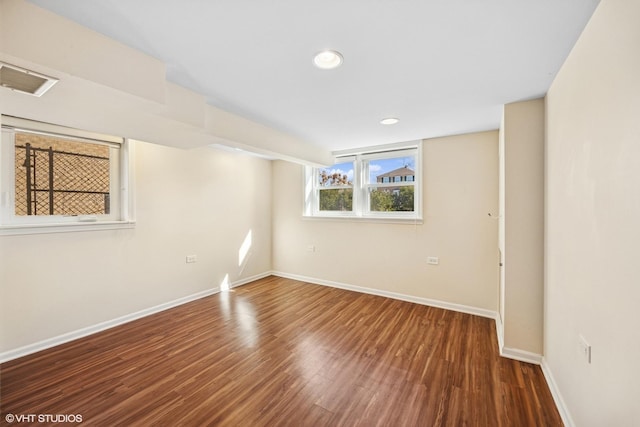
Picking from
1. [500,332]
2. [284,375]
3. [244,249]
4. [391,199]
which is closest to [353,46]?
[284,375]

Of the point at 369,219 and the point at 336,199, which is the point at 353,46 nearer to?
the point at 369,219

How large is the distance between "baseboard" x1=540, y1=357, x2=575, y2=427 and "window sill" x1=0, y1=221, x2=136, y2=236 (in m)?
4.34

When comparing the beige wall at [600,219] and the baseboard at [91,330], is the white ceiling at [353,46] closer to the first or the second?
the beige wall at [600,219]

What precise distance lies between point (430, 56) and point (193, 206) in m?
3.55

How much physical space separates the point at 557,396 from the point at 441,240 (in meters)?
1.98

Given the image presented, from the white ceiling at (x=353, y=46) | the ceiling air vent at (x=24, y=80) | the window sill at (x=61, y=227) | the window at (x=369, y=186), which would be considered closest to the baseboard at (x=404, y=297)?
the window at (x=369, y=186)

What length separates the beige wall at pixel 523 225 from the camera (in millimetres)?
2193

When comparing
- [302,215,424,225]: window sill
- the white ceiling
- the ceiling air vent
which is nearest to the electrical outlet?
the white ceiling

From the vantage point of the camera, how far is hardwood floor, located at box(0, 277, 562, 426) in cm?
168

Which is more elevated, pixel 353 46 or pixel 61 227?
pixel 353 46

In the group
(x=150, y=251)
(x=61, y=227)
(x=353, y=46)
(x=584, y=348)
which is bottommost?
(x=584, y=348)

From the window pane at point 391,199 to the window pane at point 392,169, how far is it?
Result: 0.16m

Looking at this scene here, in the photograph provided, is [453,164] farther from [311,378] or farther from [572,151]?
[311,378]

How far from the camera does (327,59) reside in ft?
5.35
